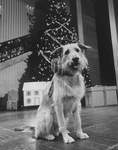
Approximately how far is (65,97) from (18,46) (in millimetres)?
6309

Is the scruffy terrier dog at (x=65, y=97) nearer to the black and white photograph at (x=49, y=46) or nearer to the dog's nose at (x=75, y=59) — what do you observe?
the dog's nose at (x=75, y=59)

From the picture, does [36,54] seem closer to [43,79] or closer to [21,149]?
[43,79]

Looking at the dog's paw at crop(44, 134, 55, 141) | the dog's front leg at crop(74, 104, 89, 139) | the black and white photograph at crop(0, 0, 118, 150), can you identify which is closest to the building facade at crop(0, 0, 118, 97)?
the black and white photograph at crop(0, 0, 118, 150)

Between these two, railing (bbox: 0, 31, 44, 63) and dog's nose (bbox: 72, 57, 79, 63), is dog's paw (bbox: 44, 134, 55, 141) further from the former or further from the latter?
railing (bbox: 0, 31, 44, 63)

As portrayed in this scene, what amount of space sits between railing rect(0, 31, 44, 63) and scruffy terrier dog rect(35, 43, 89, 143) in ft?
18.5

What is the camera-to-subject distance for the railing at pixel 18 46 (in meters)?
6.47

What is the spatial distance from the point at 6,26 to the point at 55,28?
2.60 m

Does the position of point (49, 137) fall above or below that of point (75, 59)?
below

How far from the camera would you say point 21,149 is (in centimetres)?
119

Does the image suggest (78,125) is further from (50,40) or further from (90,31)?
(90,31)

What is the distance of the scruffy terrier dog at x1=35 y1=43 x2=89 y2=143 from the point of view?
1388 mm

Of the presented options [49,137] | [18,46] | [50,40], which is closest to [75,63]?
[49,137]

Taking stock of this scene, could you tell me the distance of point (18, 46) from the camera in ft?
23.2

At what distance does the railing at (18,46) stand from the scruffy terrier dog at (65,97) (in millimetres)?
5640
